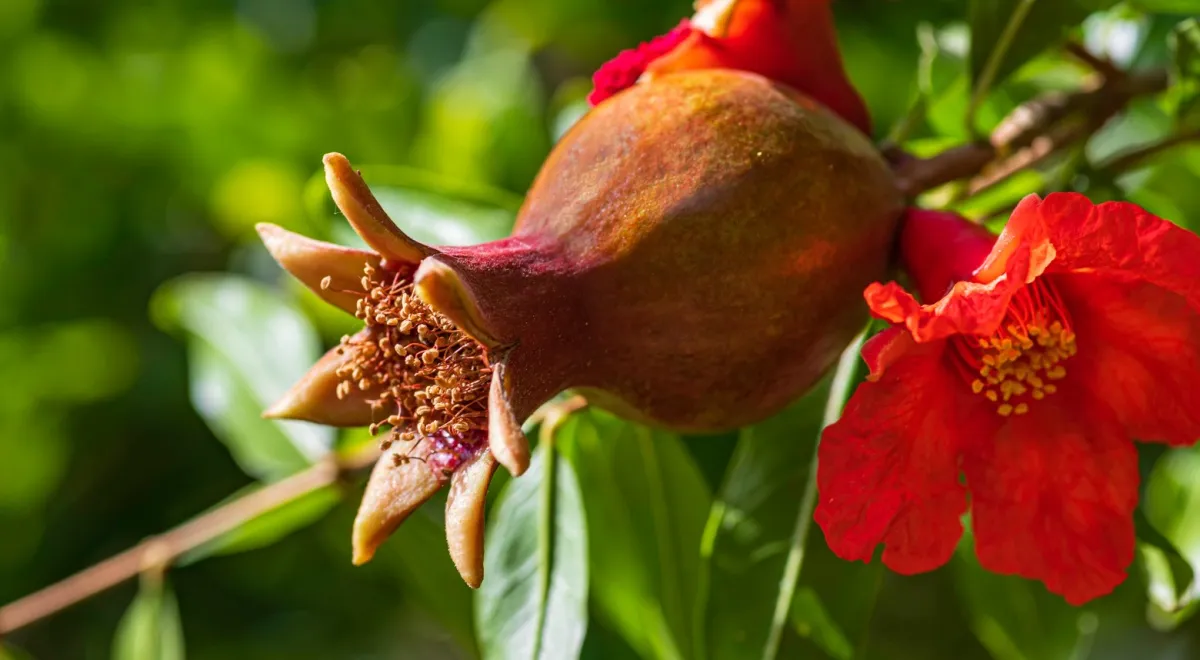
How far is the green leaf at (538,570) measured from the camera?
0.88 metres

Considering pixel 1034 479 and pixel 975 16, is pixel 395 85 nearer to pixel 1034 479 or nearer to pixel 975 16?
pixel 975 16

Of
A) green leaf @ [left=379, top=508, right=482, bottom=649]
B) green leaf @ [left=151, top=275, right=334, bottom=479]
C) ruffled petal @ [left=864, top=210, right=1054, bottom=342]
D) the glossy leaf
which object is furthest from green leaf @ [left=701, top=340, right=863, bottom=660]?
green leaf @ [left=151, top=275, right=334, bottom=479]

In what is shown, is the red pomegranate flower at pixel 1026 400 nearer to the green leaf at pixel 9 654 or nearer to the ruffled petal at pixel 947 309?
the ruffled petal at pixel 947 309

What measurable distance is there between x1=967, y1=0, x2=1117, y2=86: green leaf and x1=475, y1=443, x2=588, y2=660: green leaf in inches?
19.1

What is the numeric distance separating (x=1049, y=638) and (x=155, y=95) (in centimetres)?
183

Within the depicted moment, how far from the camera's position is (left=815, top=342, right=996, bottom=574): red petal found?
68cm

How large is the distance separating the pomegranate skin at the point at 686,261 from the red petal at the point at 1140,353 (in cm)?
15

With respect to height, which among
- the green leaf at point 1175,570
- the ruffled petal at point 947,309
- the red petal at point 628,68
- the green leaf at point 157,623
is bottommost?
the green leaf at point 1175,570

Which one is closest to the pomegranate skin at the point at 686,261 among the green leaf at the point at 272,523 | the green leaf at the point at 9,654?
the green leaf at the point at 272,523

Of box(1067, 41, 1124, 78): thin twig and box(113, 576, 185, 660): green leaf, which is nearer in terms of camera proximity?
box(1067, 41, 1124, 78): thin twig

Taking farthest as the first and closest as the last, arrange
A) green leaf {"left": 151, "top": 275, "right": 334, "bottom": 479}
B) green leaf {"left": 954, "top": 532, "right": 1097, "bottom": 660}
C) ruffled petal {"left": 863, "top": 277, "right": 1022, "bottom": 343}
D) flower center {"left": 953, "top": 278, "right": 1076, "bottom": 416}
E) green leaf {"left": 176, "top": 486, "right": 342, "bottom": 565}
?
green leaf {"left": 151, "top": 275, "right": 334, "bottom": 479} → green leaf {"left": 176, "top": 486, "right": 342, "bottom": 565} → green leaf {"left": 954, "top": 532, "right": 1097, "bottom": 660} → flower center {"left": 953, "top": 278, "right": 1076, "bottom": 416} → ruffled petal {"left": 863, "top": 277, "right": 1022, "bottom": 343}

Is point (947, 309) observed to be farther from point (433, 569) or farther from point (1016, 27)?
point (433, 569)

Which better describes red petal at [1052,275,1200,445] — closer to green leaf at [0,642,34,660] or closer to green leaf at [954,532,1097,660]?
green leaf at [954,532,1097,660]

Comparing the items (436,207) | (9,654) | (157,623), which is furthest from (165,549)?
(436,207)
